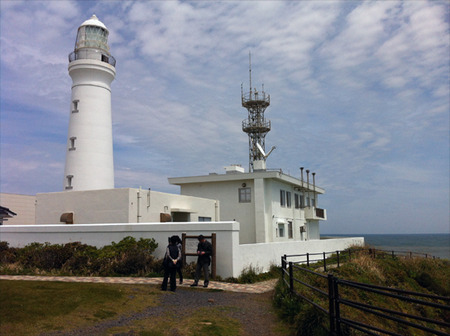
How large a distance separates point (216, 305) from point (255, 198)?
1785 cm

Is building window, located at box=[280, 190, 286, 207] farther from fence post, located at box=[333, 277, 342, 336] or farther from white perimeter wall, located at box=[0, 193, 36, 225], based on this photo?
Result: fence post, located at box=[333, 277, 342, 336]

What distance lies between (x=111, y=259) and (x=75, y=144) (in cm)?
981

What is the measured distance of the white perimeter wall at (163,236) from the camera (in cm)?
1413

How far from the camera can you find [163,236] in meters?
15.1

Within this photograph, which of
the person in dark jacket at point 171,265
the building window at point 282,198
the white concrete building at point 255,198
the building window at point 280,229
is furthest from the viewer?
the building window at point 282,198

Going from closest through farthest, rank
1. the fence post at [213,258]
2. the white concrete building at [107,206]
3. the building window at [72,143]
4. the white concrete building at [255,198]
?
1. the fence post at [213,258]
2. the white concrete building at [107,206]
3. the building window at [72,143]
4. the white concrete building at [255,198]

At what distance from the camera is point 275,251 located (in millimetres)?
18188

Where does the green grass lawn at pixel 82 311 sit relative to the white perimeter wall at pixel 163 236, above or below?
below

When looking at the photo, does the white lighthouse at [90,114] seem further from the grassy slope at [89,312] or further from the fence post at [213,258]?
the grassy slope at [89,312]

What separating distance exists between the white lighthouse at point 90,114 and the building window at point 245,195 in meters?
9.65

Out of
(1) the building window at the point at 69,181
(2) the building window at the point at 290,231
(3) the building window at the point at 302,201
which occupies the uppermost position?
(1) the building window at the point at 69,181

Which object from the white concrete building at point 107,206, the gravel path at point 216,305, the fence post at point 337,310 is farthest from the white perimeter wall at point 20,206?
the fence post at point 337,310

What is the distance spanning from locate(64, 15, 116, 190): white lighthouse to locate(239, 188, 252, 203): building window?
965 centimetres

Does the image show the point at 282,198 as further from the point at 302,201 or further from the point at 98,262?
the point at 98,262
